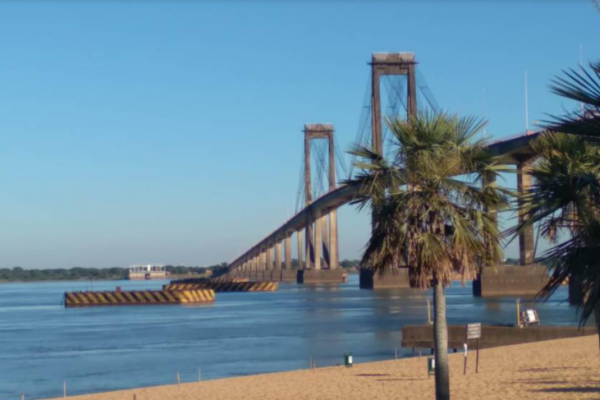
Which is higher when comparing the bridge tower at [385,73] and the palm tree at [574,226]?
the bridge tower at [385,73]

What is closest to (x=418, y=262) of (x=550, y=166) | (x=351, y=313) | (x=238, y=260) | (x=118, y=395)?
(x=550, y=166)

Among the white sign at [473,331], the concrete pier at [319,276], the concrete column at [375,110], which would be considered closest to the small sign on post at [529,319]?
the white sign at [473,331]

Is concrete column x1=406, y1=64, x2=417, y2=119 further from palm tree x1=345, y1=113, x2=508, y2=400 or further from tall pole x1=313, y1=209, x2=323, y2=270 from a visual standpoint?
palm tree x1=345, y1=113, x2=508, y2=400

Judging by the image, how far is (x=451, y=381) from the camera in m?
20.3

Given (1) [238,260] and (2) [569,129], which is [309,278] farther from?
(2) [569,129]

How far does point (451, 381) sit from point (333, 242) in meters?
101

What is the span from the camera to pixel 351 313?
64938 millimetres

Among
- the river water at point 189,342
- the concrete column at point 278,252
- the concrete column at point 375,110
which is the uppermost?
the concrete column at point 375,110

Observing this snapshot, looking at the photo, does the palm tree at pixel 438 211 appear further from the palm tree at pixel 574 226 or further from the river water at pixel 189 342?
the river water at pixel 189 342

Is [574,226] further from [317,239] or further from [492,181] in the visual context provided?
[317,239]

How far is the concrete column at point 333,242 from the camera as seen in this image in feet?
383

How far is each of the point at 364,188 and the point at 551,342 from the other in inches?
645

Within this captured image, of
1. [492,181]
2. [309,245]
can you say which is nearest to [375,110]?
[309,245]

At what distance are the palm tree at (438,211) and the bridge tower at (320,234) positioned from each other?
311 ft
